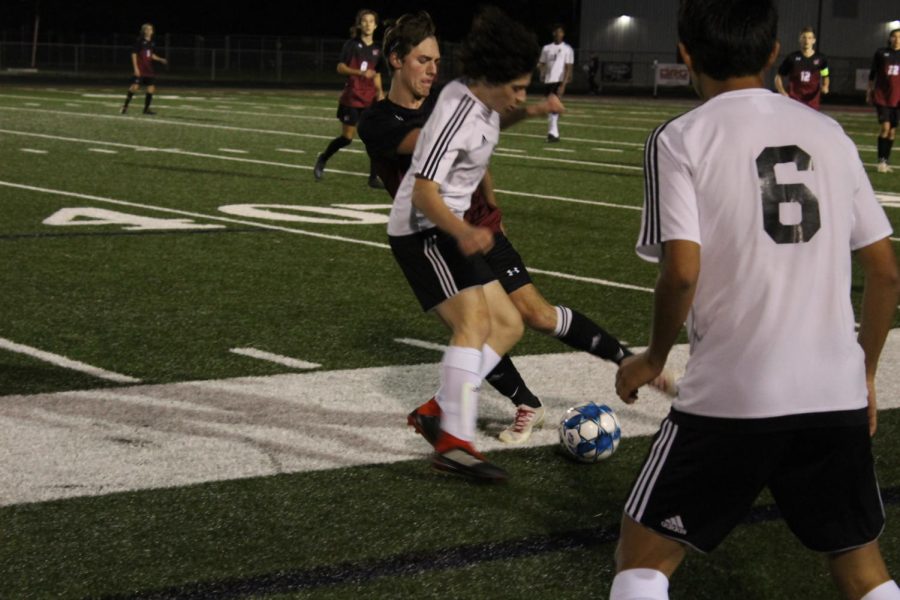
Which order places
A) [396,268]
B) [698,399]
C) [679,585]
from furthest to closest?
[396,268] < [679,585] < [698,399]

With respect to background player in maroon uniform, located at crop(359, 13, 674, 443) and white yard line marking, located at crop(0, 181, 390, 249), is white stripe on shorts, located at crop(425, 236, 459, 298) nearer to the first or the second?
background player in maroon uniform, located at crop(359, 13, 674, 443)

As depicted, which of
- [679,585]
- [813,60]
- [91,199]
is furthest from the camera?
[813,60]

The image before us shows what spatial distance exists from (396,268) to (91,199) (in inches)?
199

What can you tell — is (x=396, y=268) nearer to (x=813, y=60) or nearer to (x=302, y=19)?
(x=813, y=60)

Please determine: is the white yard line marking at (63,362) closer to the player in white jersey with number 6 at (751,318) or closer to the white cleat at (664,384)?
the white cleat at (664,384)

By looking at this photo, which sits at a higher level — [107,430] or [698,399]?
[698,399]

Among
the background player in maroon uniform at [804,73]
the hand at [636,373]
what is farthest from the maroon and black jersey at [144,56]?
the hand at [636,373]

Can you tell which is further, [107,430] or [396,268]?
[396,268]

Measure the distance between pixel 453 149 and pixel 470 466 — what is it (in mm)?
1118

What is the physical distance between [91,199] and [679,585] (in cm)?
1120

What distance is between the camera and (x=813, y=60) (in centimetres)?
2259

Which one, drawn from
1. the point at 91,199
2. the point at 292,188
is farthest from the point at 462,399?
the point at 292,188

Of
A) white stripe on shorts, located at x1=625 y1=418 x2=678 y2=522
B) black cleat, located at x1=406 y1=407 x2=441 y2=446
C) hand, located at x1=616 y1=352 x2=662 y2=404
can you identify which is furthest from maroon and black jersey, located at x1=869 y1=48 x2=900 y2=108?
white stripe on shorts, located at x1=625 y1=418 x2=678 y2=522

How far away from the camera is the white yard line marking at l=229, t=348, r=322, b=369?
24.9 ft
